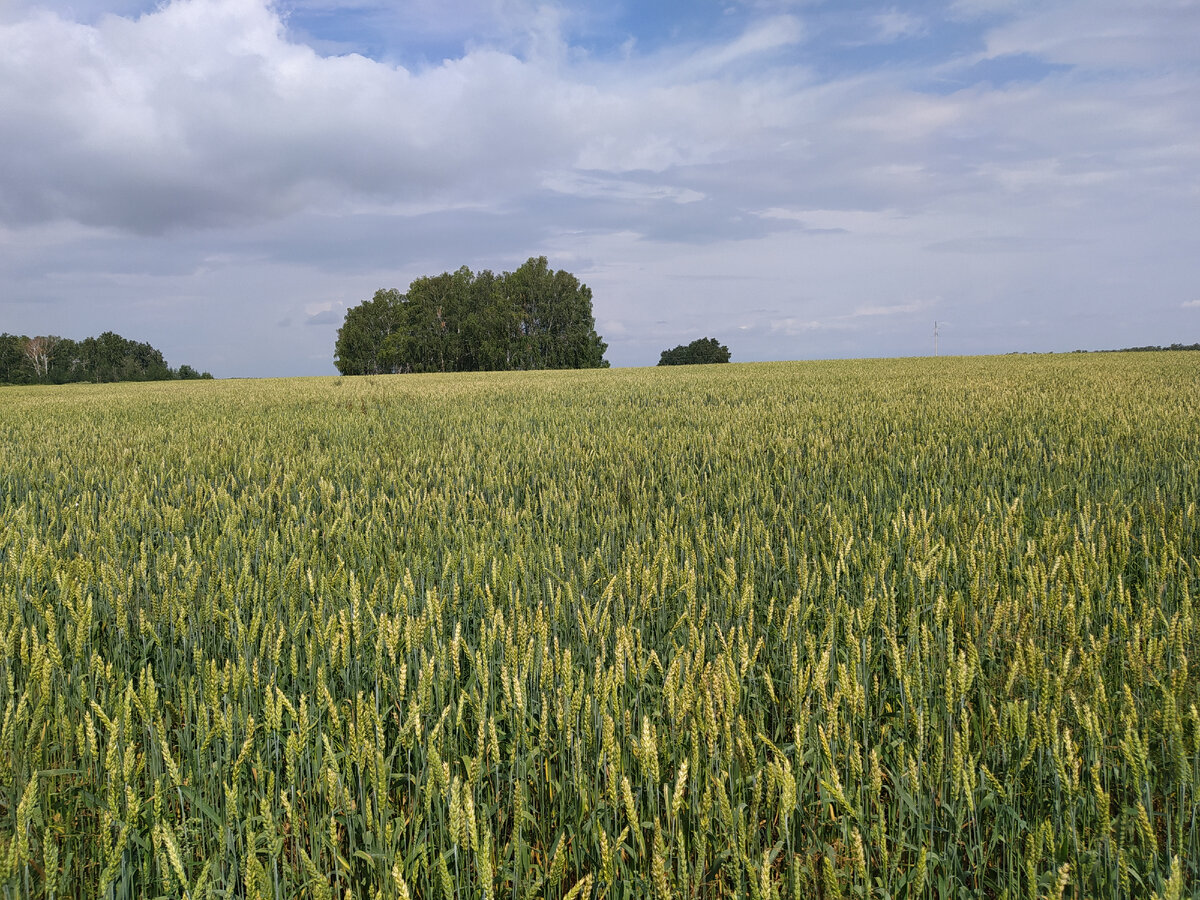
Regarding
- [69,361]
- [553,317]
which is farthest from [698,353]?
[69,361]

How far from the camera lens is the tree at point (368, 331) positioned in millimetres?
70750

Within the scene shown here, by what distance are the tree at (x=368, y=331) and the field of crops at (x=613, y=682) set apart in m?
68.4

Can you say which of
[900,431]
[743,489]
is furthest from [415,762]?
[900,431]

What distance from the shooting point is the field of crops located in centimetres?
141

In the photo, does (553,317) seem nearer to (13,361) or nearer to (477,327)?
(477,327)

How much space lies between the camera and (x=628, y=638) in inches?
69.3

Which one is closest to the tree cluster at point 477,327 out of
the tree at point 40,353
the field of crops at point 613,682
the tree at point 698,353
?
the tree at point 698,353

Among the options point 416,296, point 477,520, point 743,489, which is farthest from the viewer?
point 416,296

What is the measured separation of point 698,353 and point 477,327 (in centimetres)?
3058

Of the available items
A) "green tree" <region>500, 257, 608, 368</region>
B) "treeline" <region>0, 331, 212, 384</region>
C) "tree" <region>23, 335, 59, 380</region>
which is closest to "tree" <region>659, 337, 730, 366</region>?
"green tree" <region>500, 257, 608, 368</region>

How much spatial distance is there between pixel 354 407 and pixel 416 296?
200ft

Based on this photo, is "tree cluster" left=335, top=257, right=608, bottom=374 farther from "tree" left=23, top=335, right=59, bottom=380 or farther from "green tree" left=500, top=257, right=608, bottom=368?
"tree" left=23, top=335, right=59, bottom=380

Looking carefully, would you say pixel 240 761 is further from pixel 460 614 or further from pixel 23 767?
pixel 460 614

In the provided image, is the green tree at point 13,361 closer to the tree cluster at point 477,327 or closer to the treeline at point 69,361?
the treeline at point 69,361
